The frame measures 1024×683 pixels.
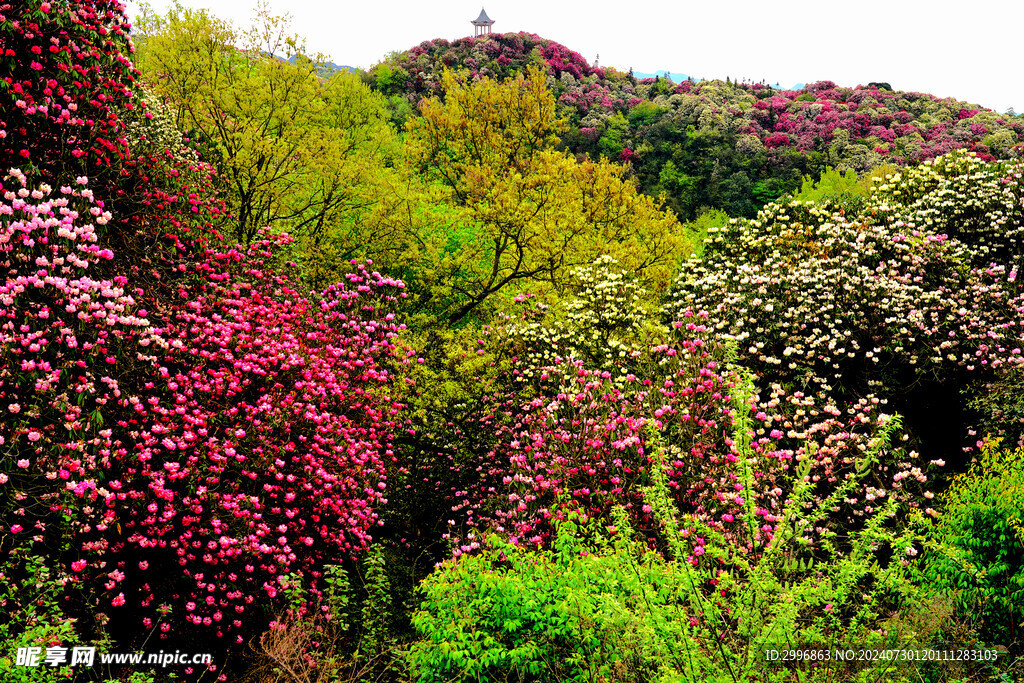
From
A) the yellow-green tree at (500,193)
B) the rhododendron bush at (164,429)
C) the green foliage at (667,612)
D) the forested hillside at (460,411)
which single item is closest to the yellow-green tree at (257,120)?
the forested hillside at (460,411)

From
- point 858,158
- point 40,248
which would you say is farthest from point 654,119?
point 40,248

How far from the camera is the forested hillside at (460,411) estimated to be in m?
6.37

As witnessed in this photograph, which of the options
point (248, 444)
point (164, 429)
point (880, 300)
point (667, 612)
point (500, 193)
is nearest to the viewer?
point (667, 612)

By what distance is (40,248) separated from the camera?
785cm

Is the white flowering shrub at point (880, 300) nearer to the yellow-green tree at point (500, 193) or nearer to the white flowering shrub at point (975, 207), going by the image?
the white flowering shrub at point (975, 207)

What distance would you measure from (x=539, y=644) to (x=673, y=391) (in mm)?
5514

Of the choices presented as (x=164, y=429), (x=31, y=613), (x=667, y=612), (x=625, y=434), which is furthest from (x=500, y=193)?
(x=31, y=613)

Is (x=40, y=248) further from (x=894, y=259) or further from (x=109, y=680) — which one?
(x=894, y=259)

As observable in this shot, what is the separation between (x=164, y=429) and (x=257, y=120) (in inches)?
590

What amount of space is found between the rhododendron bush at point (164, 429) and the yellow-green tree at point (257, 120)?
8.22 meters

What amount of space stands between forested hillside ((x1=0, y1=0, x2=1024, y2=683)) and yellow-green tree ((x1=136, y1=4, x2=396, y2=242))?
0.12 metres

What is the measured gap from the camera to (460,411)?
1370 centimetres

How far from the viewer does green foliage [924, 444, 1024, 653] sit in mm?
6727

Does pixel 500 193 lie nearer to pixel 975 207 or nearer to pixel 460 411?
pixel 460 411
